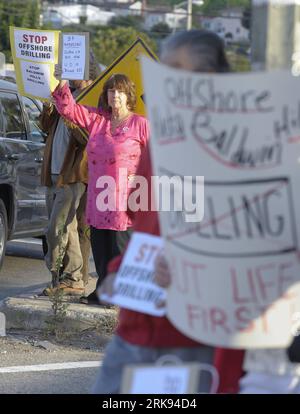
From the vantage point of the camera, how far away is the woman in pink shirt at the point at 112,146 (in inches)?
295

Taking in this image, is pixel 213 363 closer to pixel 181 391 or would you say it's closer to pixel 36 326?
pixel 181 391

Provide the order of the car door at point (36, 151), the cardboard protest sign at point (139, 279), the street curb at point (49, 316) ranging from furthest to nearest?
the car door at point (36, 151) → the street curb at point (49, 316) → the cardboard protest sign at point (139, 279)

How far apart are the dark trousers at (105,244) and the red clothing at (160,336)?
427 centimetres

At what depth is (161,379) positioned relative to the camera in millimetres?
3107

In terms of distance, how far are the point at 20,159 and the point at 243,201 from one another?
7607 millimetres

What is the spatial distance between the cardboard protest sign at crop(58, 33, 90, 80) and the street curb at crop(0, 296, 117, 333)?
1.81 meters

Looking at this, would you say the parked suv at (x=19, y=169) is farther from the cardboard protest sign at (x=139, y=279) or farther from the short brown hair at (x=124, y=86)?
the cardboard protest sign at (x=139, y=279)

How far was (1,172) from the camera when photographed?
32.5ft

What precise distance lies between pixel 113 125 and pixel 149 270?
4.36 meters

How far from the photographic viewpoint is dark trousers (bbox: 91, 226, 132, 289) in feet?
25.3

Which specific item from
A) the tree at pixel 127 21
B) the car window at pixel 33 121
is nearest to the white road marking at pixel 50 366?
the car window at pixel 33 121

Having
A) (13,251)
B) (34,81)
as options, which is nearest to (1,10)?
(13,251)

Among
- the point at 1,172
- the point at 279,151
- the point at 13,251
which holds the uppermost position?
the point at 279,151

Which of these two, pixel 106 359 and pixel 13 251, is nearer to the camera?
pixel 106 359
